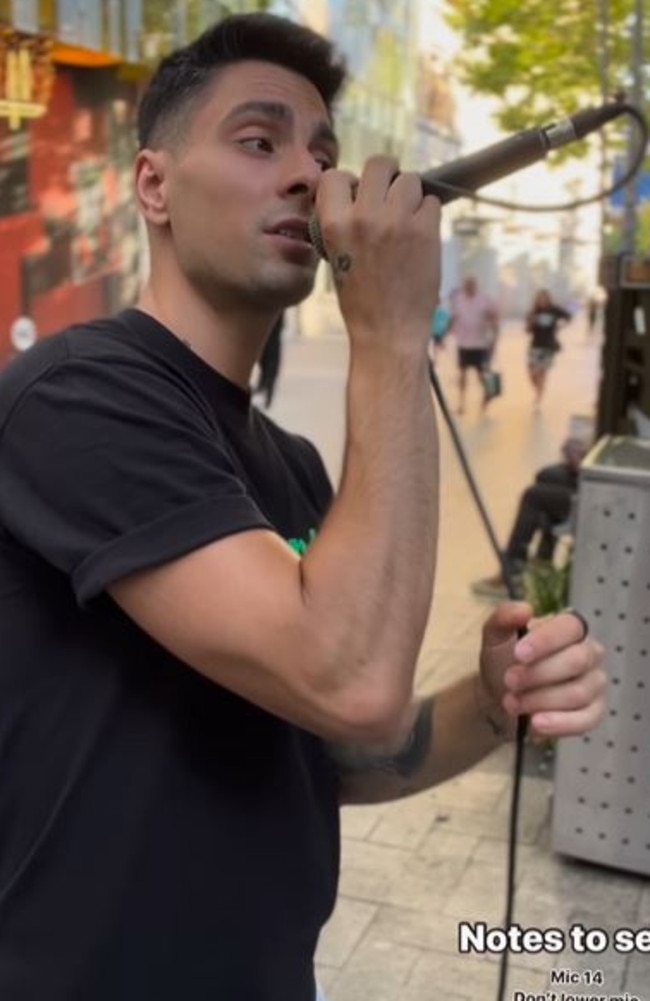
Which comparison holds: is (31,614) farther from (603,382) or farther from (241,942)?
(603,382)

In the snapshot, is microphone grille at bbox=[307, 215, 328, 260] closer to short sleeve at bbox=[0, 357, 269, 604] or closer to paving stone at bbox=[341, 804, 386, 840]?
short sleeve at bbox=[0, 357, 269, 604]

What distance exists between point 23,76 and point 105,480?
682cm

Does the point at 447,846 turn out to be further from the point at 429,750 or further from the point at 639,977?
the point at 429,750

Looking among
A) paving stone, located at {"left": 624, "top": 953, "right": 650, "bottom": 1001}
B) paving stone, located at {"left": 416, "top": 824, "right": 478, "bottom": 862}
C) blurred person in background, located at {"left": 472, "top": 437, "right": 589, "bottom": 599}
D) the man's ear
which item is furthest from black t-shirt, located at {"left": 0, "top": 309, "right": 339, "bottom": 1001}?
blurred person in background, located at {"left": 472, "top": 437, "right": 589, "bottom": 599}

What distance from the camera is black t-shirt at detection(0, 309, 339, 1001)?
98 cm

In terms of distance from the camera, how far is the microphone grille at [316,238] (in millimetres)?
1076

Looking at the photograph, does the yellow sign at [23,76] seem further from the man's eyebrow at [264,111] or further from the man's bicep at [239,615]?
the man's bicep at [239,615]

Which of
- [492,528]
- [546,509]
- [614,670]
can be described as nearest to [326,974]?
[614,670]

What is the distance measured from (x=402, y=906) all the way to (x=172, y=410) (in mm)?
2446

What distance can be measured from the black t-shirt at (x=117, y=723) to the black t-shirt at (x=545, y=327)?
12851 mm

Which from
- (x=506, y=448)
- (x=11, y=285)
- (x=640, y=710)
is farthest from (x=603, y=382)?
(x=506, y=448)

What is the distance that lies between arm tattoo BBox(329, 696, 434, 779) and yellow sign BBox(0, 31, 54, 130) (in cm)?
624

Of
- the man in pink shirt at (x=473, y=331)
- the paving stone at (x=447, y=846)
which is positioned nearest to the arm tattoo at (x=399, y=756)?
the paving stone at (x=447, y=846)

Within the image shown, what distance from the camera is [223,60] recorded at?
128 cm
